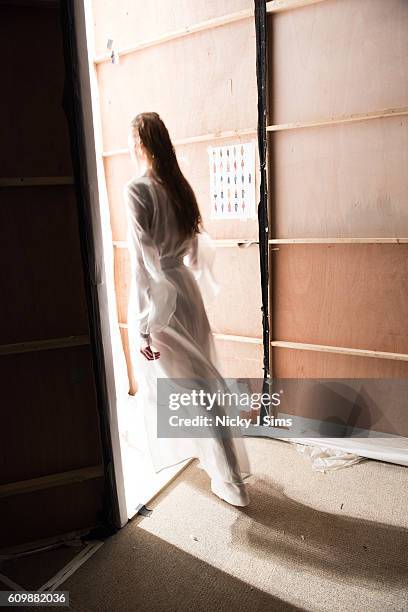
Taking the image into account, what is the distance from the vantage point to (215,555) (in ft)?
5.84

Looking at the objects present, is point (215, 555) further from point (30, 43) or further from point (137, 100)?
point (137, 100)

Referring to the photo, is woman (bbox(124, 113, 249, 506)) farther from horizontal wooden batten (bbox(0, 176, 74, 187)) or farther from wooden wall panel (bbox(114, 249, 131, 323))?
wooden wall panel (bbox(114, 249, 131, 323))

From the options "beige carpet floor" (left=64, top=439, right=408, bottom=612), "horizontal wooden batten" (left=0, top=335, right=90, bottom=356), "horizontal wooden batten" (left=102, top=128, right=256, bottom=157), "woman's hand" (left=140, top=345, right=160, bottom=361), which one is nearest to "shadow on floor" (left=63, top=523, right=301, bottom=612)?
"beige carpet floor" (left=64, top=439, right=408, bottom=612)

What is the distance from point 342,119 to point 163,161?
2.86ft

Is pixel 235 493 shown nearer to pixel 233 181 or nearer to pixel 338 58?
pixel 233 181

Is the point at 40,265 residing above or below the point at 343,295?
above

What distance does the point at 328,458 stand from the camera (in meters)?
2.39

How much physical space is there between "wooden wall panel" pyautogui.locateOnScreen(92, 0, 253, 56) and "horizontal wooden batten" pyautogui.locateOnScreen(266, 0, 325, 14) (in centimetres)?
11

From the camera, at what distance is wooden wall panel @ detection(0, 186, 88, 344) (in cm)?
156

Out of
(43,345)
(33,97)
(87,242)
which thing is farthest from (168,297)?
(33,97)

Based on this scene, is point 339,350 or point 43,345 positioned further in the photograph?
point 339,350

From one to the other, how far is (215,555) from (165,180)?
151 cm

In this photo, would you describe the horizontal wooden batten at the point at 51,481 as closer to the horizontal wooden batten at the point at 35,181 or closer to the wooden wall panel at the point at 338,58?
the horizontal wooden batten at the point at 35,181

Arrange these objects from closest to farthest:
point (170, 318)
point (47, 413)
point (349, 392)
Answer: point (47, 413) → point (170, 318) → point (349, 392)
